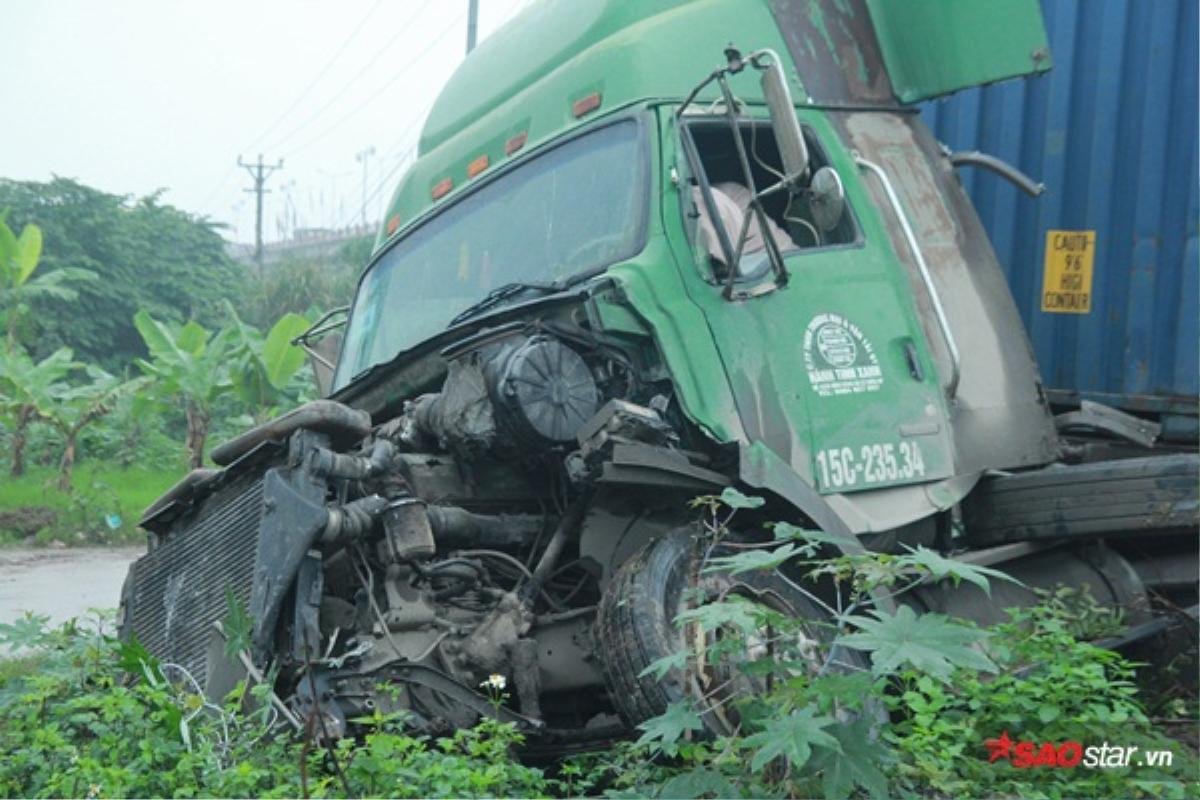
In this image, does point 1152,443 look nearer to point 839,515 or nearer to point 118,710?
point 839,515

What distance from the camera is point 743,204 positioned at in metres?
5.37

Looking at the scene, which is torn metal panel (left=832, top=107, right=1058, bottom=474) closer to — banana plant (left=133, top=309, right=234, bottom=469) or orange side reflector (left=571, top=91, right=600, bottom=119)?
orange side reflector (left=571, top=91, right=600, bottom=119)

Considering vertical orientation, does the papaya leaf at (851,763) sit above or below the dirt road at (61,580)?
above

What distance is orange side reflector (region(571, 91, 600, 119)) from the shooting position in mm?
5520

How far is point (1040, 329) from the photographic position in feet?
20.9

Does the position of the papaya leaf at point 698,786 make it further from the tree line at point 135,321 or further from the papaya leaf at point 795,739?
the tree line at point 135,321

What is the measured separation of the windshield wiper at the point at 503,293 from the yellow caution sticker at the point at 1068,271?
237 cm

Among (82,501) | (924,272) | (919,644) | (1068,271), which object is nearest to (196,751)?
(919,644)

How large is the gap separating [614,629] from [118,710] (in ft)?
4.62

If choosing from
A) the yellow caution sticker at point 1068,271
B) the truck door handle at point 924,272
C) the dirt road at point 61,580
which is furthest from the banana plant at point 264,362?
the truck door handle at point 924,272

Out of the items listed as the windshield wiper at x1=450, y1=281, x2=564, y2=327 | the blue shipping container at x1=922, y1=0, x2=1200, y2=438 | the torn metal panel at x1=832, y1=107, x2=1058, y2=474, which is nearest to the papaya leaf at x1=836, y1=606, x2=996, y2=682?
the windshield wiper at x1=450, y1=281, x2=564, y2=327

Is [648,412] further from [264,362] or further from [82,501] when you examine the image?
[82,501]

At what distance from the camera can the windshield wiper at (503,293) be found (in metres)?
5.02
